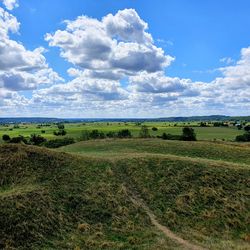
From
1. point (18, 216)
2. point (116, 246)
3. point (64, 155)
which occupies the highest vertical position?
point (64, 155)

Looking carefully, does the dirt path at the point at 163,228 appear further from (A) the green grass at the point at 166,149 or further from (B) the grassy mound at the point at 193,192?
(A) the green grass at the point at 166,149

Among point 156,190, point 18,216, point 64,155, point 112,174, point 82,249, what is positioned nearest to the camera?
point 82,249

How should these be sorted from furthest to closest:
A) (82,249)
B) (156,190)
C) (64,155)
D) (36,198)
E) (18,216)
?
(64,155), (156,190), (36,198), (18,216), (82,249)

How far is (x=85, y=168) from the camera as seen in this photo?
1475 inches

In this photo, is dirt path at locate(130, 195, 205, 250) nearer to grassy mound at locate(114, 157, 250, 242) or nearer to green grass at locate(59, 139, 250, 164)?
grassy mound at locate(114, 157, 250, 242)

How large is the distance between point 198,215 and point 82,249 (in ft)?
36.3

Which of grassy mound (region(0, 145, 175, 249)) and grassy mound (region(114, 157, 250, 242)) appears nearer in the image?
grassy mound (region(0, 145, 175, 249))

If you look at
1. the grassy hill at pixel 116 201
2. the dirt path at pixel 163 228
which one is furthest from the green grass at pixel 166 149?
the dirt path at pixel 163 228

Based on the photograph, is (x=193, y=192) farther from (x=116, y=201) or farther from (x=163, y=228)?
(x=116, y=201)

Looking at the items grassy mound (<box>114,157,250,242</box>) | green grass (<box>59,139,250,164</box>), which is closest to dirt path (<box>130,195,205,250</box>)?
grassy mound (<box>114,157,250,242</box>)

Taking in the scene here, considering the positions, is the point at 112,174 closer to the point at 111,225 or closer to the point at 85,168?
the point at 85,168

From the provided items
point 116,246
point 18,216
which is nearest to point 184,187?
point 116,246

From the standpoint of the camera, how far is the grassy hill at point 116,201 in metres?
25.3

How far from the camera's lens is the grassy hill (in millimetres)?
25266
